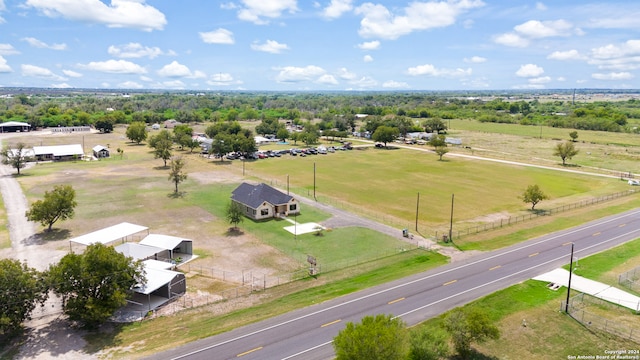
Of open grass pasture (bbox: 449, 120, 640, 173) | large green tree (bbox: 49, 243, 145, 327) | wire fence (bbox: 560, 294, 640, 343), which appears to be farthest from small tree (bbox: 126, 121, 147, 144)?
wire fence (bbox: 560, 294, 640, 343)

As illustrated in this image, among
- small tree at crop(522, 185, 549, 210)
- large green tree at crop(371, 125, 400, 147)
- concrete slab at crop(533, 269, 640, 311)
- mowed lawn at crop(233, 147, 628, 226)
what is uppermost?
large green tree at crop(371, 125, 400, 147)

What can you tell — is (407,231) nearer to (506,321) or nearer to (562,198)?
(506,321)

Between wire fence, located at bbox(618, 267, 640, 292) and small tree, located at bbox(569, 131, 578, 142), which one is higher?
small tree, located at bbox(569, 131, 578, 142)

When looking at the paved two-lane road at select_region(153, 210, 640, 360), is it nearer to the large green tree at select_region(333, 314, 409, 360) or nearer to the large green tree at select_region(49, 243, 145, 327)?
the large green tree at select_region(333, 314, 409, 360)

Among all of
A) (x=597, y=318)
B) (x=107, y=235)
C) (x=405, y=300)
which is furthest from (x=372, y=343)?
(x=107, y=235)

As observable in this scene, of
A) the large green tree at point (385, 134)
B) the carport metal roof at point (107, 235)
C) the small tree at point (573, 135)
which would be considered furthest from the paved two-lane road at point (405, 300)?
the small tree at point (573, 135)

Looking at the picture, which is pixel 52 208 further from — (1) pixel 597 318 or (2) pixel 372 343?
(1) pixel 597 318

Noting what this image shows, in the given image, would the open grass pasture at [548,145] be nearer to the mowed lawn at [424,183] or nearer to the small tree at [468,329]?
the mowed lawn at [424,183]
